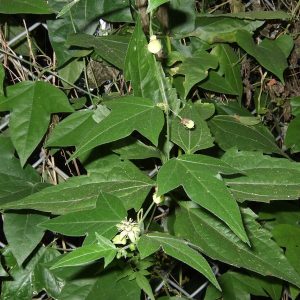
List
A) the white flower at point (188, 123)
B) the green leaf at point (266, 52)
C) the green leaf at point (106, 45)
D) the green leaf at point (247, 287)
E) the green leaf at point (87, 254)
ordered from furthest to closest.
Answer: the green leaf at point (247, 287)
the green leaf at point (266, 52)
the green leaf at point (106, 45)
the white flower at point (188, 123)
the green leaf at point (87, 254)

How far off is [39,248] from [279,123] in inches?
31.7

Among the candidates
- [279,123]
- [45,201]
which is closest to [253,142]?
[279,123]

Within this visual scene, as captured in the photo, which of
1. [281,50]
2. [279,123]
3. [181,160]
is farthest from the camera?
[279,123]

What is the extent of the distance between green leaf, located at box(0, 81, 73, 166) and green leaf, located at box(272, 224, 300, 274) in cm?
62

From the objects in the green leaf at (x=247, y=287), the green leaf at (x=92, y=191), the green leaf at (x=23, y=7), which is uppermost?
the green leaf at (x=23, y=7)

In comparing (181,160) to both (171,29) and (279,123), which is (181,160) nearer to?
(171,29)

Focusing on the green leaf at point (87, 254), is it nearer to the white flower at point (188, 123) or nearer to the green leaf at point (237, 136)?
the white flower at point (188, 123)

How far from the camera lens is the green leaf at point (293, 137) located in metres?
1.27

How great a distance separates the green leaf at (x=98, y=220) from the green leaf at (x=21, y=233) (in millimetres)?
204

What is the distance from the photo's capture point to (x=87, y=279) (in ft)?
3.32

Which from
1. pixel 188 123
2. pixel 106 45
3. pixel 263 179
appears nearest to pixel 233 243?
pixel 263 179

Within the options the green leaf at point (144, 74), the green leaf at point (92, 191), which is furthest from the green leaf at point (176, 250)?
the green leaf at point (144, 74)

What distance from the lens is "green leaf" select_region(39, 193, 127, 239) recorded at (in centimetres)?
72

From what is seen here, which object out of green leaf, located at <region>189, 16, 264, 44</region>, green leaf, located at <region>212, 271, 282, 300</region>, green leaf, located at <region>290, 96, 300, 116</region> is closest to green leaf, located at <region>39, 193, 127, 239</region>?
green leaf, located at <region>189, 16, 264, 44</region>
